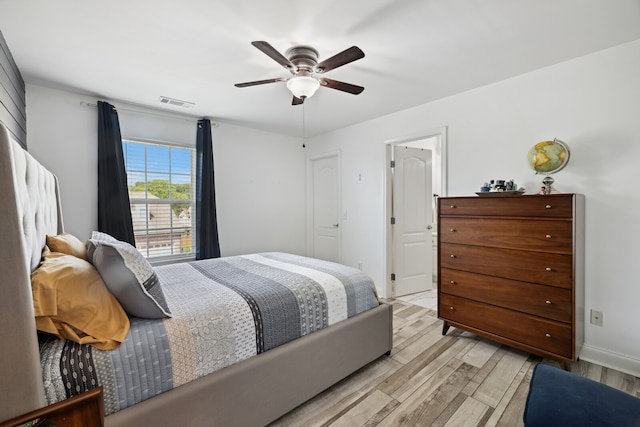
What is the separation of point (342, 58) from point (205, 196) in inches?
105

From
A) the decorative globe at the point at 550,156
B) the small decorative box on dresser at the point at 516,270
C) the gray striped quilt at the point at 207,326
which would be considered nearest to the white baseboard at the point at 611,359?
the small decorative box on dresser at the point at 516,270

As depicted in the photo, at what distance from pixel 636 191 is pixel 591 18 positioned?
127 cm

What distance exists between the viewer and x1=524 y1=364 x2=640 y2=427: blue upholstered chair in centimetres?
113

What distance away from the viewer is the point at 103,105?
10.00ft

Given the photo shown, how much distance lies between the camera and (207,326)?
57.4 inches

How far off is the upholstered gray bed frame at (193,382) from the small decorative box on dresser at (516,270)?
2.65 ft

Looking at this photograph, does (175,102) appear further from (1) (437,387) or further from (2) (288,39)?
(1) (437,387)

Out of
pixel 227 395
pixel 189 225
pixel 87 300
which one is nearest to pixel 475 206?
pixel 227 395

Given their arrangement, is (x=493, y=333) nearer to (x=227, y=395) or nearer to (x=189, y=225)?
(x=227, y=395)

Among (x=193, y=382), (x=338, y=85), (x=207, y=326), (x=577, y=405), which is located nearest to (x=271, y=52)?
(x=338, y=85)

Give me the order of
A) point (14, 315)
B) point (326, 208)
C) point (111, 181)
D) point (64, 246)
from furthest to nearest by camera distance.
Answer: point (326, 208) → point (111, 181) → point (64, 246) → point (14, 315)

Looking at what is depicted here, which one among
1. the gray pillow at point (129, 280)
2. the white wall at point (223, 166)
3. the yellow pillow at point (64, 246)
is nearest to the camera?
the gray pillow at point (129, 280)

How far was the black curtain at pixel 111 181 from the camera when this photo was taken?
3.05 m

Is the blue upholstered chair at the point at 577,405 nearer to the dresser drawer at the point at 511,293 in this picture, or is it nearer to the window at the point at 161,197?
the dresser drawer at the point at 511,293
